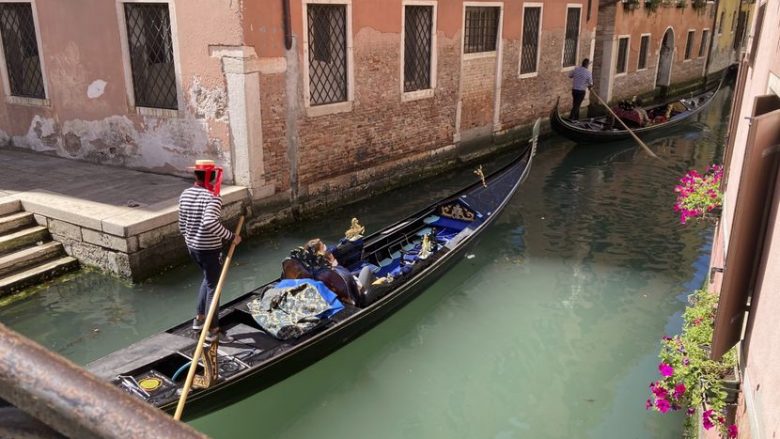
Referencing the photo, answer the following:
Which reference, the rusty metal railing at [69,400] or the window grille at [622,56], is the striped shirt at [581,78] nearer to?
the window grille at [622,56]

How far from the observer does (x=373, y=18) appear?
6.23 meters

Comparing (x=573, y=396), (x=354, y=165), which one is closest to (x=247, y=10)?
(x=354, y=165)

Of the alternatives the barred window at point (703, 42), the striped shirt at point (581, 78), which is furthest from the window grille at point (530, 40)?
the barred window at point (703, 42)

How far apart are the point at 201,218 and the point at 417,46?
4.49 m

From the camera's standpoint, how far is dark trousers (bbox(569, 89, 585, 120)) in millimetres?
10211

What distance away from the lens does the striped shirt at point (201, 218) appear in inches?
127

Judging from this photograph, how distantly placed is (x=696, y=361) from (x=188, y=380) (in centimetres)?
192

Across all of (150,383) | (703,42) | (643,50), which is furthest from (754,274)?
(703,42)

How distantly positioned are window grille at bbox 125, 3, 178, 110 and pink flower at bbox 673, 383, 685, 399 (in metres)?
4.75

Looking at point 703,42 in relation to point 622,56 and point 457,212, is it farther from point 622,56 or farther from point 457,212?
point 457,212

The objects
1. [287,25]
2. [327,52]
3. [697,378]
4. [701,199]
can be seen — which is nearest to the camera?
[697,378]

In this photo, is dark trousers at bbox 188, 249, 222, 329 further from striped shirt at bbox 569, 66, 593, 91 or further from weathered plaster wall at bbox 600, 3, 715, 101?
weathered plaster wall at bbox 600, 3, 715, 101

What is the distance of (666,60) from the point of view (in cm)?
1505

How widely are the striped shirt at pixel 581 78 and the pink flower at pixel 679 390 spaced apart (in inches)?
339
